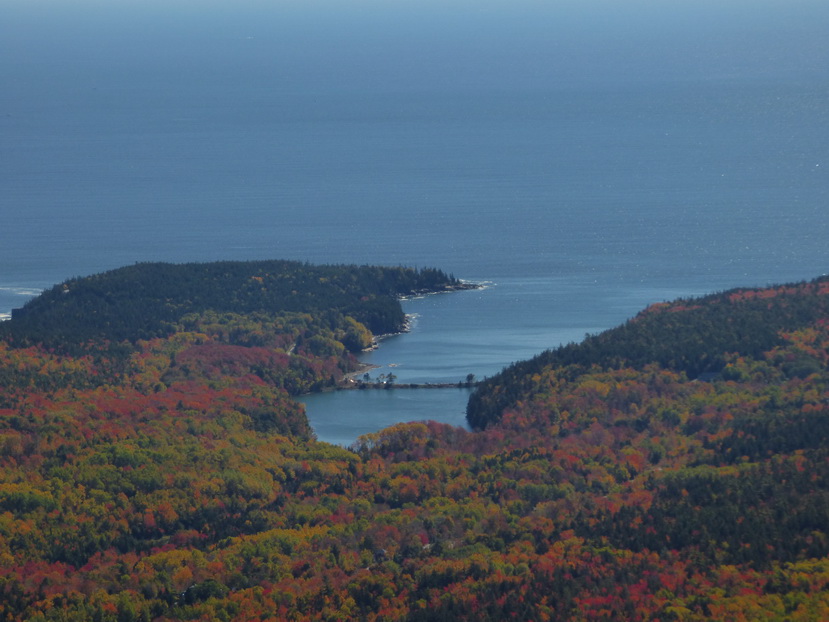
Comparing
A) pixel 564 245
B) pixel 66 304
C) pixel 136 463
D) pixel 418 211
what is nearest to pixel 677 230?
pixel 564 245

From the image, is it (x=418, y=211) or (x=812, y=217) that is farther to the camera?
(x=418, y=211)

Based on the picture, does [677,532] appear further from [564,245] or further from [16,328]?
[564,245]

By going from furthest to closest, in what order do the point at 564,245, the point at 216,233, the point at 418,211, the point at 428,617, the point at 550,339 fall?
1. the point at 418,211
2. the point at 216,233
3. the point at 564,245
4. the point at 550,339
5. the point at 428,617

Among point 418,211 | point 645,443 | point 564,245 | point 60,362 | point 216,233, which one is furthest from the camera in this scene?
point 418,211

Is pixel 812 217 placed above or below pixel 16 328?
above

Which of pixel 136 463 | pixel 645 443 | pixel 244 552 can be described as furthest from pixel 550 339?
pixel 244 552

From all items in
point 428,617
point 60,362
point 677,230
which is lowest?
point 428,617
